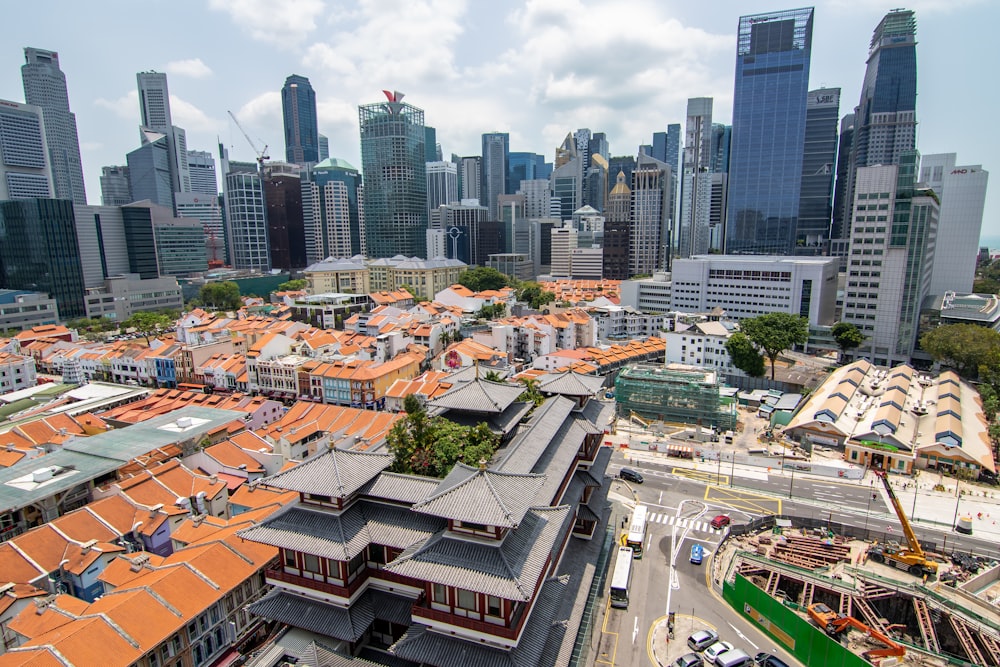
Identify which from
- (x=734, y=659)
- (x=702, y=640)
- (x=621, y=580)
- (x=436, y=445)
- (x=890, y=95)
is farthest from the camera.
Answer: (x=890, y=95)

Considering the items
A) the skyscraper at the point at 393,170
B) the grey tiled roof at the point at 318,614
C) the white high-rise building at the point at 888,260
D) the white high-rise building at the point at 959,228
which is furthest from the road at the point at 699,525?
the skyscraper at the point at 393,170

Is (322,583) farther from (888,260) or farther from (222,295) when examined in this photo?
(222,295)

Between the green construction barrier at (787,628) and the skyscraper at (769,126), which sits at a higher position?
the skyscraper at (769,126)

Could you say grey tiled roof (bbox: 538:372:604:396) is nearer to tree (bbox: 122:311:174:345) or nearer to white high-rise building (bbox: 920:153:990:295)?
tree (bbox: 122:311:174:345)

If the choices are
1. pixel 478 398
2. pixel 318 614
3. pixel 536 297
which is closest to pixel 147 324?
pixel 536 297

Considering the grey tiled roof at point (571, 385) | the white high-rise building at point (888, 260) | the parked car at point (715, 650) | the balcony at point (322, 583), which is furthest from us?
the white high-rise building at point (888, 260)

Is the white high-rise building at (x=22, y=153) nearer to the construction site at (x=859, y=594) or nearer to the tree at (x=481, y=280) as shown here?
the tree at (x=481, y=280)

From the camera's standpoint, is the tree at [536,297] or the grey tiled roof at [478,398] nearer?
the grey tiled roof at [478,398]
